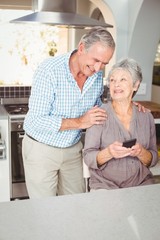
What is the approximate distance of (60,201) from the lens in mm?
1176

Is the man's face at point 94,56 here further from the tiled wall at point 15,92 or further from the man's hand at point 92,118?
the tiled wall at point 15,92

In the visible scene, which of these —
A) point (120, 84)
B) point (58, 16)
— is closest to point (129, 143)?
point (120, 84)

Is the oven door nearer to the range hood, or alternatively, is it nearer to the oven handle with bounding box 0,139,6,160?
the oven handle with bounding box 0,139,6,160

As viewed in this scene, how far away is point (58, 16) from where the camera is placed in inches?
83.7

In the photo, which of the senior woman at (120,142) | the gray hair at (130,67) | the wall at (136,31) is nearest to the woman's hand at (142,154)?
the senior woman at (120,142)

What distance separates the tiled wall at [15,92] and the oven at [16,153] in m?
0.44

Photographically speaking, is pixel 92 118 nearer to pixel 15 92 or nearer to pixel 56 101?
pixel 56 101

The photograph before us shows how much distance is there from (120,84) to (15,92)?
6.49 ft

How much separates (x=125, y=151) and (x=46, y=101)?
447 mm

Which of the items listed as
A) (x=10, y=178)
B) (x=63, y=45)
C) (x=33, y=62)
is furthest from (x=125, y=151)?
(x=63, y=45)

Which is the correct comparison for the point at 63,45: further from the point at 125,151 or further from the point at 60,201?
the point at 60,201

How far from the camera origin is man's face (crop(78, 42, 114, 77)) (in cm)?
158

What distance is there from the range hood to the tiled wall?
1337 millimetres

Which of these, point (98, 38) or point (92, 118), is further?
point (92, 118)
